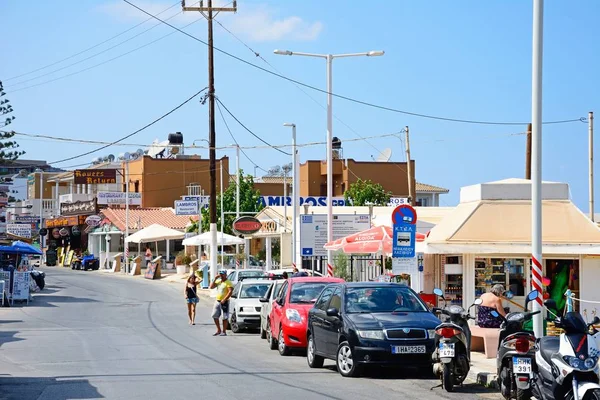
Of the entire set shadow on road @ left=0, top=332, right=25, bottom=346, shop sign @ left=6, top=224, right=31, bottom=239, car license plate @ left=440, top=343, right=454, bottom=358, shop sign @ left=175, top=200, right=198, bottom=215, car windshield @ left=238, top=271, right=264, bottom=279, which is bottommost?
shadow on road @ left=0, top=332, right=25, bottom=346

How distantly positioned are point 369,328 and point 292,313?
15.2ft

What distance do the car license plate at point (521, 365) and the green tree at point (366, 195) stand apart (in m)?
51.3

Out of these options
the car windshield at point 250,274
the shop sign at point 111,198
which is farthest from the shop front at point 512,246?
the shop sign at point 111,198

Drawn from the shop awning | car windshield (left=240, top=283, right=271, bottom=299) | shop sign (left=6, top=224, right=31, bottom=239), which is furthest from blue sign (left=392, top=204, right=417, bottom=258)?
shop sign (left=6, top=224, right=31, bottom=239)

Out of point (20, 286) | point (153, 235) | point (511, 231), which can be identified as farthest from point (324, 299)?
point (153, 235)

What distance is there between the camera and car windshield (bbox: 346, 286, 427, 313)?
16141 millimetres

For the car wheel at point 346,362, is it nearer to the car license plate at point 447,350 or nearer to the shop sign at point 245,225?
the car license plate at point 447,350

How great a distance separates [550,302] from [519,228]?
10.6 meters

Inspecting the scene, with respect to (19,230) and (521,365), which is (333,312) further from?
(19,230)

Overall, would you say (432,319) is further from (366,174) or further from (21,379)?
(366,174)

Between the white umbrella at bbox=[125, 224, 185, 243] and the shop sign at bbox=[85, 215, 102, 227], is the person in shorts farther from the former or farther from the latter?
the shop sign at bbox=[85, 215, 102, 227]

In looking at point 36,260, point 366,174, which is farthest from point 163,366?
point 36,260

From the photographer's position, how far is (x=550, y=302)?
11.2 metres

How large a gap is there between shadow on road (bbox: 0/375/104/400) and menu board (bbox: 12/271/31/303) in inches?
875
